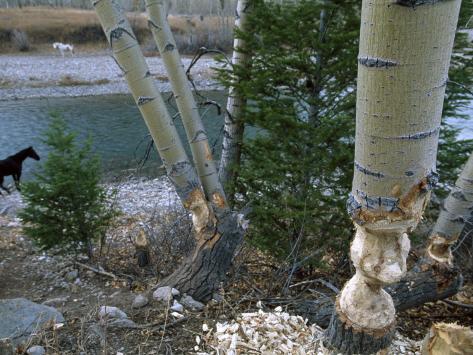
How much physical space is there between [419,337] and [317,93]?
7.97 ft

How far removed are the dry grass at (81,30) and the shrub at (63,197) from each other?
2315cm

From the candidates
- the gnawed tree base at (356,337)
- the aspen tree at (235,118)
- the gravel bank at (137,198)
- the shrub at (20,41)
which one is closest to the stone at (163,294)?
the gnawed tree base at (356,337)

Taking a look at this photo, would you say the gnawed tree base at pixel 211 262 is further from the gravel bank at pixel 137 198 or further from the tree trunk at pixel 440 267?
the gravel bank at pixel 137 198

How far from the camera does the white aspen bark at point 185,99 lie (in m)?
2.78

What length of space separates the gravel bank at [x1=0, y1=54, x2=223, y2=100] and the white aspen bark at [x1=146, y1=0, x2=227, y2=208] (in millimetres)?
17437

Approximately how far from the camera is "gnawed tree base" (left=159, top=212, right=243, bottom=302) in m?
2.94

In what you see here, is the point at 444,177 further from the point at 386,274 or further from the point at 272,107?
the point at 386,274

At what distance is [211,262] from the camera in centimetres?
299

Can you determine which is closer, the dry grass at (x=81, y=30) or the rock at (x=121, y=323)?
the rock at (x=121, y=323)

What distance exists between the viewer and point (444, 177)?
473 cm

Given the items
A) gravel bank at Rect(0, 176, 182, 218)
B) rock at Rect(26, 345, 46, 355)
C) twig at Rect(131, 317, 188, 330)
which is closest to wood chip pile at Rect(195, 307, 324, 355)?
twig at Rect(131, 317, 188, 330)

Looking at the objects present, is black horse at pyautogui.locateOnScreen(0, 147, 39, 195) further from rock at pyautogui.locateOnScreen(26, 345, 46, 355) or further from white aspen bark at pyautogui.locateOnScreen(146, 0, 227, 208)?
rock at pyautogui.locateOnScreen(26, 345, 46, 355)

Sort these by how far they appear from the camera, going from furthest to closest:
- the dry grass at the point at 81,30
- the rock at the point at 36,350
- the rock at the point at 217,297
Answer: the dry grass at the point at 81,30 < the rock at the point at 217,297 < the rock at the point at 36,350

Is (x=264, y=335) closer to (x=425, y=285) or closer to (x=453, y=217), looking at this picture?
(x=425, y=285)
